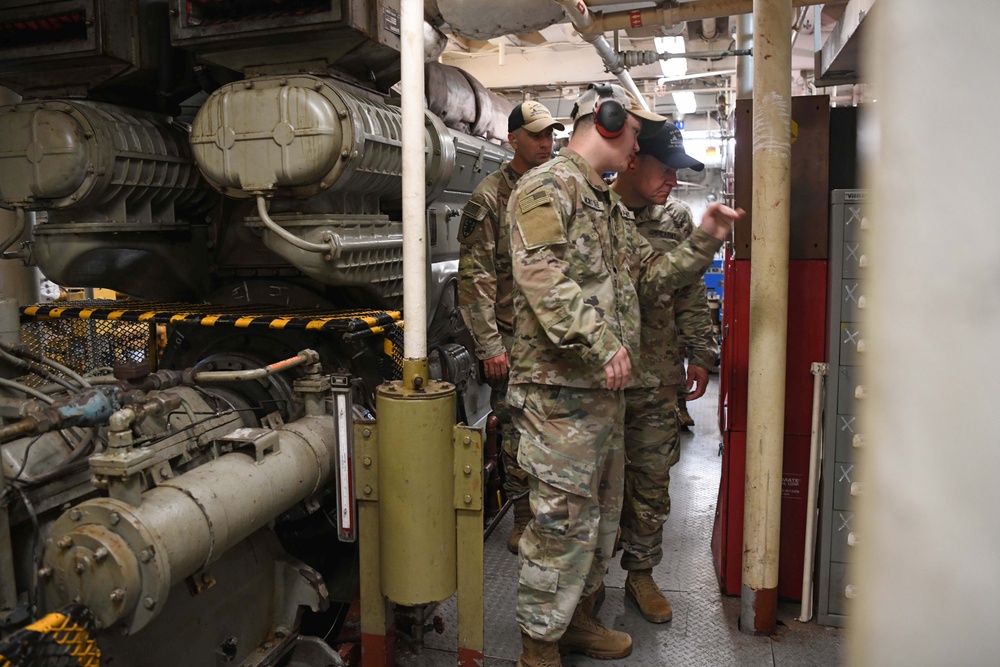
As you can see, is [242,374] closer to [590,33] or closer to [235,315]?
[235,315]

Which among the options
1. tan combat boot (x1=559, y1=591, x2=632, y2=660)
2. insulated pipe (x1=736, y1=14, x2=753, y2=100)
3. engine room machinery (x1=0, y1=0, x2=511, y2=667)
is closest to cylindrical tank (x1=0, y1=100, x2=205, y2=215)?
engine room machinery (x1=0, y1=0, x2=511, y2=667)

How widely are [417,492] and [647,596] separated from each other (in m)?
1.30

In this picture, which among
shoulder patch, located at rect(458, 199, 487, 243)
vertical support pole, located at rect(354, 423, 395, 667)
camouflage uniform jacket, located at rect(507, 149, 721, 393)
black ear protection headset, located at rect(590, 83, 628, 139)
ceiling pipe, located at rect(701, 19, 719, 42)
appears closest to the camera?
camouflage uniform jacket, located at rect(507, 149, 721, 393)

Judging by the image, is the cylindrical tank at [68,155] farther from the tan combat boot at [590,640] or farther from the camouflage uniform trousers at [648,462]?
the tan combat boot at [590,640]

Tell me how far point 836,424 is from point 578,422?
1.11m

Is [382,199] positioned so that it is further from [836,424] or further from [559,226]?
[836,424]

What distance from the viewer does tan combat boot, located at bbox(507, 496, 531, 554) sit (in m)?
3.81

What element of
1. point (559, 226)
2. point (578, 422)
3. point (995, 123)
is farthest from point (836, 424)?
point (995, 123)

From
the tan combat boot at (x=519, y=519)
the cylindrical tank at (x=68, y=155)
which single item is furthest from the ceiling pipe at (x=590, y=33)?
the tan combat boot at (x=519, y=519)

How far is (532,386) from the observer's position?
2.55 m

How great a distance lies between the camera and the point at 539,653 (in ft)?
8.51

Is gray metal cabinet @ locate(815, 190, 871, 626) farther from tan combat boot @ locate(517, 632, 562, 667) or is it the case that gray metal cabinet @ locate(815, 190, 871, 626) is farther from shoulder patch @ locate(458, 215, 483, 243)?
shoulder patch @ locate(458, 215, 483, 243)

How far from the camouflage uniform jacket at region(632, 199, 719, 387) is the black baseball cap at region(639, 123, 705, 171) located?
286 millimetres

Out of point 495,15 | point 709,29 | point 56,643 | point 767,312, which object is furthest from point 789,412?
point 709,29
